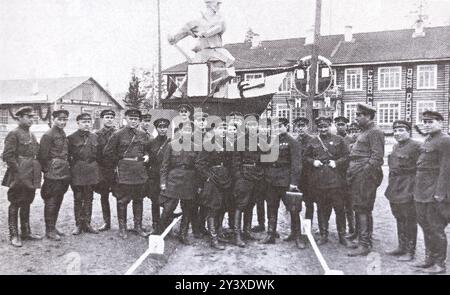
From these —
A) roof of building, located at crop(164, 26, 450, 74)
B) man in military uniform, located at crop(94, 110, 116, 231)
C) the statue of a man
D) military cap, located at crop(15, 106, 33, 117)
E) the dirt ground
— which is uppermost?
roof of building, located at crop(164, 26, 450, 74)

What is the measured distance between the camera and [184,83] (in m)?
8.20

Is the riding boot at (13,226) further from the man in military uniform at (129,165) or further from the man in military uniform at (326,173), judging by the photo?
the man in military uniform at (326,173)

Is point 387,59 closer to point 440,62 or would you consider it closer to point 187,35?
point 440,62

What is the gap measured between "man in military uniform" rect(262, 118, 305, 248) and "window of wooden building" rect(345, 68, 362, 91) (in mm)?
23455

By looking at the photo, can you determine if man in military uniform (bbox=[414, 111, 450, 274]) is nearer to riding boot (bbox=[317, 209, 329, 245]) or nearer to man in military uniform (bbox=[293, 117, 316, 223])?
riding boot (bbox=[317, 209, 329, 245])

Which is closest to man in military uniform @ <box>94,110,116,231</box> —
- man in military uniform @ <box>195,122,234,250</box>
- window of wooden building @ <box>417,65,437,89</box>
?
man in military uniform @ <box>195,122,234,250</box>

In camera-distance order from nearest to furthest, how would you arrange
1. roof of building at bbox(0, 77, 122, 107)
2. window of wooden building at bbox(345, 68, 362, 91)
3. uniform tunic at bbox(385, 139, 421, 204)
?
uniform tunic at bbox(385, 139, 421, 204) < window of wooden building at bbox(345, 68, 362, 91) < roof of building at bbox(0, 77, 122, 107)

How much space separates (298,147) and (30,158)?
3747 millimetres

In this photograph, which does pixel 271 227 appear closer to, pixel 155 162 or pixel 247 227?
pixel 247 227

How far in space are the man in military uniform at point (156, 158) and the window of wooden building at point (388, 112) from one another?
23671 mm

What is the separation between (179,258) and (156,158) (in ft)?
5.67

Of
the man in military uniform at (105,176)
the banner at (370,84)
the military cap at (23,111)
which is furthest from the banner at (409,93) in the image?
the military cap at (23,111)

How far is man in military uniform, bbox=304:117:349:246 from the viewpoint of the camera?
6.33 meters

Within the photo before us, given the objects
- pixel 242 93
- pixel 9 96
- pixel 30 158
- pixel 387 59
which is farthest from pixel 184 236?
pixel 9 96
